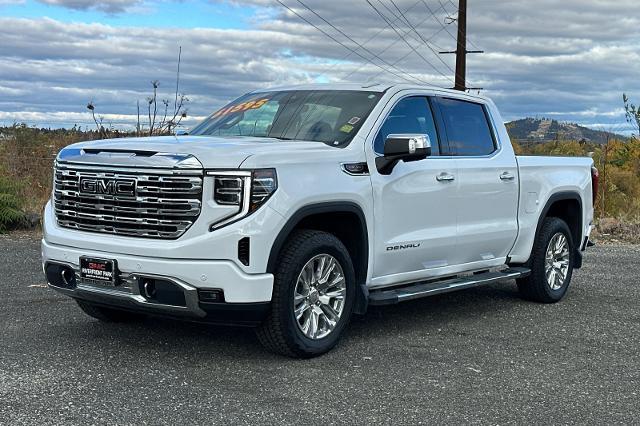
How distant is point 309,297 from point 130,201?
1369 millimetres

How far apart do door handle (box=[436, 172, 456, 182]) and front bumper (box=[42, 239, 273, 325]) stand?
2.04 metres

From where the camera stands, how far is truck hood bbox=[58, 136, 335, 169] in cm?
552

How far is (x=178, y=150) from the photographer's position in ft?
18.5

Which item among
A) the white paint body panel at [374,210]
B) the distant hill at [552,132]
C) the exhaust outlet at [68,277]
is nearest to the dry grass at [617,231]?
the distant hill at [552,132]

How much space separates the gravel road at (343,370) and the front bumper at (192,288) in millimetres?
410

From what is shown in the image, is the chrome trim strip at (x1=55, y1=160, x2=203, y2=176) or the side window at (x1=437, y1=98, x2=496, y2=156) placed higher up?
the side window at (x1=437, y1=98, x2=496, y2=156)

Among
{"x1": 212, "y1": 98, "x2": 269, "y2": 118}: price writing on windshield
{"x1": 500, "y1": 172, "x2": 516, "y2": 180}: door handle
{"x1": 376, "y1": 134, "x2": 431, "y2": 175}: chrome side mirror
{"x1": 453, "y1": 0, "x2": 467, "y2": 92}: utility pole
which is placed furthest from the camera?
{"x1": 453, "y1": 0, "x2": 467, "y2": 92}: utility pole

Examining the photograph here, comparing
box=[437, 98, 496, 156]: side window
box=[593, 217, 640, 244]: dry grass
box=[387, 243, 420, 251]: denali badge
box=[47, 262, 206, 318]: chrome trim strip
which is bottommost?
box=[593, 217, 640, 244]: dry grass

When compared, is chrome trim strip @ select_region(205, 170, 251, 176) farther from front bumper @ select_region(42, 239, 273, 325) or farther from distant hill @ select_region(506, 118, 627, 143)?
distant hill @ select_region(506, 118, 627, 143)

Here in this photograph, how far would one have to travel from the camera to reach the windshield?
665 cm

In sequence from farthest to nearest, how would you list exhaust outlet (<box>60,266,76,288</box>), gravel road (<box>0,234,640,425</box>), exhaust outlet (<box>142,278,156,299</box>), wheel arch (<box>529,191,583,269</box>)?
wheel arch (<box>529,191,583,269</box>) < exhaust outlet (<box>60,266,76,288</box>) < exhaust outlet (<box>142,278,156,299</box>) < gravel road (<box>0,234,640,425</box>)

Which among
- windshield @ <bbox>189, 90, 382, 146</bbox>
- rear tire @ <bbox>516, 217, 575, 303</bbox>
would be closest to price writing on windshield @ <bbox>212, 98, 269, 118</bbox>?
windshield @ <bbox>189, 90, 382, 146</bbox>

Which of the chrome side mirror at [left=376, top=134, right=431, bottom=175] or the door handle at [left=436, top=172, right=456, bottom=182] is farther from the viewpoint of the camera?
the door handle at [left=436, top=172, right=456, bottom=182]

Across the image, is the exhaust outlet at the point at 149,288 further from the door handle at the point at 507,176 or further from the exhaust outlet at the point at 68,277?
the door handle at the point at 507,176
